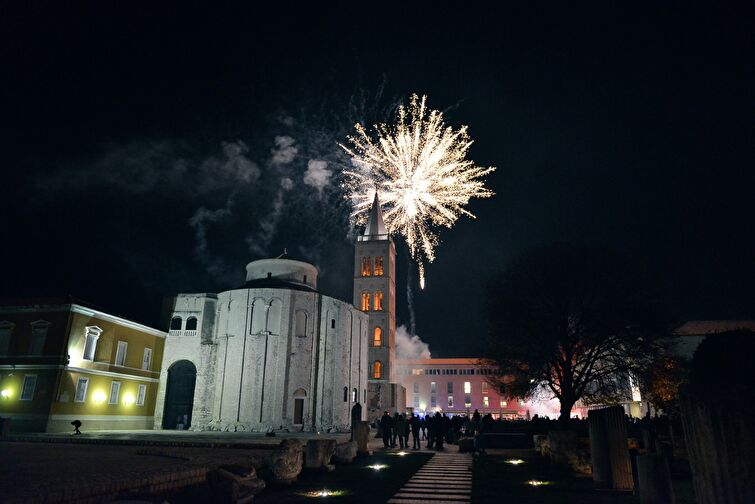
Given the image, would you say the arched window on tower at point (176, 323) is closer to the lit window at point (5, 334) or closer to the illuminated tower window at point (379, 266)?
the lit window at point (5, 334)

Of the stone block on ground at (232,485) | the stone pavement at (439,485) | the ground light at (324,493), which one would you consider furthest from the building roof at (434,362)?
the stone block on ground at (232,485)

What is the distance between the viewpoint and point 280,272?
134 feet

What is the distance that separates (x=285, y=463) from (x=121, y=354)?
2592 cm

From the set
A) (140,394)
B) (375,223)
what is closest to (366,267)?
(375,223)

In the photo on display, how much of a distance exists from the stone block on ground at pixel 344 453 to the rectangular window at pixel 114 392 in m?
22.1

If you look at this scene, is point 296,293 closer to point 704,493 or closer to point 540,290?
point 540,290

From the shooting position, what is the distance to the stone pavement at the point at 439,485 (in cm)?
837

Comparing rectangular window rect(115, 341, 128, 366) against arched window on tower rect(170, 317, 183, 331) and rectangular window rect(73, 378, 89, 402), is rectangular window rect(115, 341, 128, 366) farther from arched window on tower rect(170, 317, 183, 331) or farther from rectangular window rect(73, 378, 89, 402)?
arched window on tower rect(170, 317, 183, 331)

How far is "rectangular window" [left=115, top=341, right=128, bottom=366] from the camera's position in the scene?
102 feet

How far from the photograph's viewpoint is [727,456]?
3.07 metres

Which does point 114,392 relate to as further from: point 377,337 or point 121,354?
point 377,337

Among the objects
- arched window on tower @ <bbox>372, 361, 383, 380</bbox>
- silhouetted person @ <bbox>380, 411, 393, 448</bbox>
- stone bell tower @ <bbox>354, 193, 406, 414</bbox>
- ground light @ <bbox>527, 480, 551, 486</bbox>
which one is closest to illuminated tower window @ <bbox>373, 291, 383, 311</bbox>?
stone bell tower @ <bbox>354, 193, 406, 414</bbox>

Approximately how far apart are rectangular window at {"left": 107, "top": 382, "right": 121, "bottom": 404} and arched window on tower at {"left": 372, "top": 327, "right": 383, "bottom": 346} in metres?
30.2

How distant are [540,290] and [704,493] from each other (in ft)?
80.1
